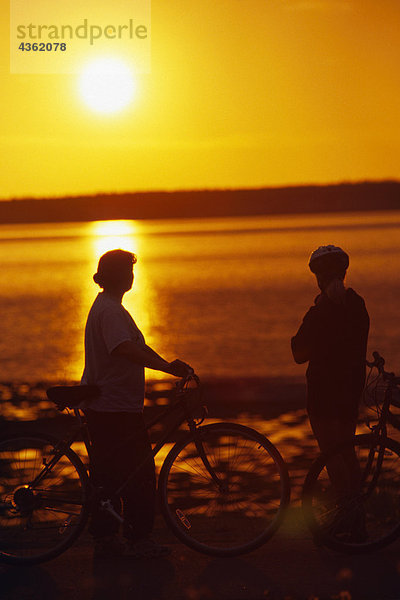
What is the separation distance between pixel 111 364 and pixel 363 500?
164cm

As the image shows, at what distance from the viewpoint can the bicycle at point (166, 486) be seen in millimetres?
5367

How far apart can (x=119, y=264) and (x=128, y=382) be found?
684mm

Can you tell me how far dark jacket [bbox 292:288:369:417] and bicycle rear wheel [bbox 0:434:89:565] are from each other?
1432mm

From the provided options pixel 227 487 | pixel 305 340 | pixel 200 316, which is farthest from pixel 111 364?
pixel 200 316

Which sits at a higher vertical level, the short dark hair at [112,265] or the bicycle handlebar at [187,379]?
the short dark hair at [112,265]

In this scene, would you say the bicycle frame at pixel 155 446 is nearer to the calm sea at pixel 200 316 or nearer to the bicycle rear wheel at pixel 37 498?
the bicycle rear wheel at pixel 37 498

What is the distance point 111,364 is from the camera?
5516mm

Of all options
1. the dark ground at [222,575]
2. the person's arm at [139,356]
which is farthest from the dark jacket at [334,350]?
the dark ground at [222,575]

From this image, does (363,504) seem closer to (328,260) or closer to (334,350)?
(334,350)

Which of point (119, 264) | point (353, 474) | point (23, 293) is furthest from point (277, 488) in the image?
point (23, 293)

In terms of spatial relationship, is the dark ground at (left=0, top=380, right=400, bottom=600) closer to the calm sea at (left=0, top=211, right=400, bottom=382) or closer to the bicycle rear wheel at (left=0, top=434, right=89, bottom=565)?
the bicycle rear wheel at (left=0, top=434, right=89, bottom=565)

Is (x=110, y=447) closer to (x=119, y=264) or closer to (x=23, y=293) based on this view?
(x=119, y=264)

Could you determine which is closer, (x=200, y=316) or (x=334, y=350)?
(x=334, y=350)

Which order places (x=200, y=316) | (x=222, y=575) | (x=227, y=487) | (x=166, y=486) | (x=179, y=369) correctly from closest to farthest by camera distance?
(x=222, y=575), (x=179, y=369), (x=166, y=486), (x=227, y=487), (x=200, y=316)
